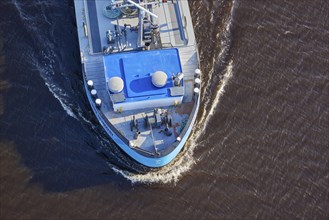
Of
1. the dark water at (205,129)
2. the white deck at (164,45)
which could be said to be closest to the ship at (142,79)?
the white deck at (164,45)

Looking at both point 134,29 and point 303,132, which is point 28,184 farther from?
point 303,132

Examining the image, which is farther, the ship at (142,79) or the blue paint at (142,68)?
the blue paint at (142,68)

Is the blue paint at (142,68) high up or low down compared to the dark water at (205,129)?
up

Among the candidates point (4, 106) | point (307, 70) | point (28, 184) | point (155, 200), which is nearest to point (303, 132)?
point (307, 70)

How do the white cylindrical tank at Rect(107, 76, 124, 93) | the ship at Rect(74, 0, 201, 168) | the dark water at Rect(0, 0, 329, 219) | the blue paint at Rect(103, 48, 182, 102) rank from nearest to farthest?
the white cylindrical tank at Rect(107, 76, 124, 93), the ship at Rect(74, 0, 201, 168), the blue paint at Rect(103, 48, 182, 102), the dark water at Rect(0, 0, 329, 219)

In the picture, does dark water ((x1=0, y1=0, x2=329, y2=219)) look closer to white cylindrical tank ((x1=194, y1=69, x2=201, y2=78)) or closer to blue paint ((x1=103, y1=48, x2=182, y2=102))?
white cylindrical tank ((x1=194, y1=69, x2=201, y2=78))

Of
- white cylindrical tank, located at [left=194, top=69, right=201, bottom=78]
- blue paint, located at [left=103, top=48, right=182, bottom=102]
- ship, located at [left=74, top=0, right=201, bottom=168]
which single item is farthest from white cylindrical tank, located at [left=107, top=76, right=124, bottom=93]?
white cylindrical tank, located at [left=194, top=69, right=201, bottom=78]

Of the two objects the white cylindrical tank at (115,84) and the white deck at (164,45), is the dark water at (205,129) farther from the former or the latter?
the white cylindrical tank at (115,84)

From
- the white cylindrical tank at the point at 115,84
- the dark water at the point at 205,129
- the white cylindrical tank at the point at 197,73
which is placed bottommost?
the dark water at the point at 205,129
